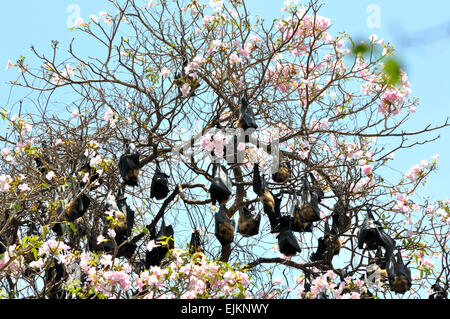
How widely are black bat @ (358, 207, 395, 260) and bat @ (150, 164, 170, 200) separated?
6.22 feet

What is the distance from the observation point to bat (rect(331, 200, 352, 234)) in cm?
589

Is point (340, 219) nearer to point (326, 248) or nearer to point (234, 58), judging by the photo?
point (326, 248)

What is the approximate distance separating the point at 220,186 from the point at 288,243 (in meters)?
0.88

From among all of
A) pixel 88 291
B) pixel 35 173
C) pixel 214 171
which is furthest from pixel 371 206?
pixel 35 173

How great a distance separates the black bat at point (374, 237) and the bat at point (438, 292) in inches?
26.2

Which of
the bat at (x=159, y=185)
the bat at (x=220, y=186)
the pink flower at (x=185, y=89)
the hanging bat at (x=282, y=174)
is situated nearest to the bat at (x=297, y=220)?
the hanging bat at (x=282, y=174)

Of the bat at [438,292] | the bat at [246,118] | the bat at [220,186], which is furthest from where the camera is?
the bat at [438,292]

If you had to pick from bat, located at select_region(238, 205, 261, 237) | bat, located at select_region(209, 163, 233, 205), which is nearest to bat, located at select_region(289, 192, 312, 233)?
bat, located at select_region(238, 205, 261, 237)

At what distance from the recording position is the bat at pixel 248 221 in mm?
5562

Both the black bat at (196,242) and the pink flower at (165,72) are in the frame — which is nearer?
the black bat at (196,242)

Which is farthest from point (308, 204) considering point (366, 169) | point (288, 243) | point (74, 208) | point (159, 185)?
point (74, 208)

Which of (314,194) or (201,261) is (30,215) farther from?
(314,194)

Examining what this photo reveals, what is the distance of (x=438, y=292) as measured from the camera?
579 centimetres

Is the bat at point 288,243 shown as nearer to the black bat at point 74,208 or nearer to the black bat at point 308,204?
the black bat at point 308,204
